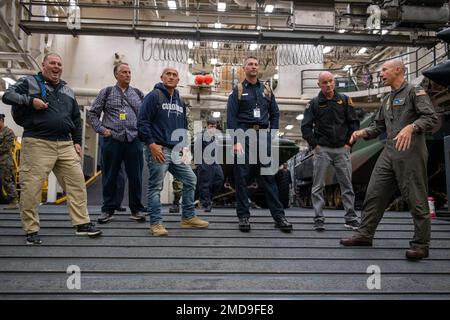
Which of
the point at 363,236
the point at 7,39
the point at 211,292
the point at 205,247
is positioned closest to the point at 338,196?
the point at 363,236

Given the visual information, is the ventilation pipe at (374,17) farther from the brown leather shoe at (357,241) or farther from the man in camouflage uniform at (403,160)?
the brown leather shoe at (357,241)

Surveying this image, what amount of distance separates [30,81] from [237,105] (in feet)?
6.45

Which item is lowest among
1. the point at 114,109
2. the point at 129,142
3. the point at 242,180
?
the point at 242,180

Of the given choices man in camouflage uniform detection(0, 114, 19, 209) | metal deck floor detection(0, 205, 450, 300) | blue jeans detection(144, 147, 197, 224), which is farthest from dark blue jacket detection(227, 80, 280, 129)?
man in camouflage uniform detection(0, 114, 19, 209)

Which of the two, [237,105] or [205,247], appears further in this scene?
[237,105]

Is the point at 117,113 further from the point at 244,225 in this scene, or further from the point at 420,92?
the point at 420,92

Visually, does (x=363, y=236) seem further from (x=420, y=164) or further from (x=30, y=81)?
(x=30, y=81)

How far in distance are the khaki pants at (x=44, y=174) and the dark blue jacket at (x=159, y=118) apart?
2.28 feet

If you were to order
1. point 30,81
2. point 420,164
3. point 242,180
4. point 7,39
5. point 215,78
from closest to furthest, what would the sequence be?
point 420,164 < point 30,81 < point 242,180 < point 7,39 < point 215,78

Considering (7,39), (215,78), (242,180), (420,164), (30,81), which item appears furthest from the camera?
(215,78)

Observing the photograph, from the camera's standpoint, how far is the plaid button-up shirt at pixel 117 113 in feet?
14.9

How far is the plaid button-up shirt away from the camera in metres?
4.54

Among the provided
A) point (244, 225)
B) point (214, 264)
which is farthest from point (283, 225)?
point (214, 264)

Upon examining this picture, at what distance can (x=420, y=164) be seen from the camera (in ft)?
11.7
